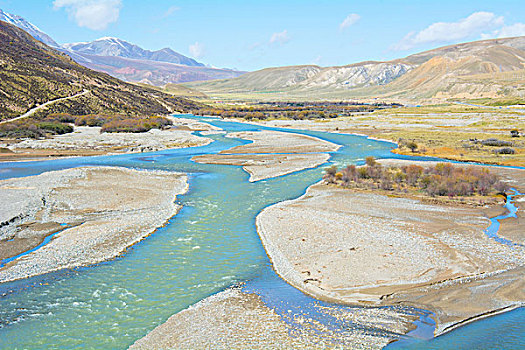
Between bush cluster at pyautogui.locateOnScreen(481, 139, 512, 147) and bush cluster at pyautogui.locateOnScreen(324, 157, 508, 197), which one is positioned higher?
bush cluster at pyautogui.locateOnScreen(481, 139, 512, 147)

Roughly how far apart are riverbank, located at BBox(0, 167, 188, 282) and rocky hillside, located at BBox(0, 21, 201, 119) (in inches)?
2028

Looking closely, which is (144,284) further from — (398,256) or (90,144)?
(90,144)

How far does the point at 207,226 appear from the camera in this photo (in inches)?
900

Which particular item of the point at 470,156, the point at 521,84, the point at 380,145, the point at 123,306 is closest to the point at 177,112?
the point at 380,145

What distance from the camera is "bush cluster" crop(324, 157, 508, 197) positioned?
1155 inches

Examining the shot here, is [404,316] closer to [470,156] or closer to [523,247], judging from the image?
[523,247]

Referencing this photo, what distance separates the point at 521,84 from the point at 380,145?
12134 cm

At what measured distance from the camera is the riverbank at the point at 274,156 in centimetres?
4069

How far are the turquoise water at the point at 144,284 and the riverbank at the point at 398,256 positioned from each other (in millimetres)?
1300

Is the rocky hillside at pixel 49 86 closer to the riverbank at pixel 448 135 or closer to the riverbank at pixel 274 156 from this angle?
the riverbank at pixel 448 135

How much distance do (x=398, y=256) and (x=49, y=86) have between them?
307ft

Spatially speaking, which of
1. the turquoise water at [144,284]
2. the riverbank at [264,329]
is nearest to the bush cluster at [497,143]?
the turquoise water at [144,284]

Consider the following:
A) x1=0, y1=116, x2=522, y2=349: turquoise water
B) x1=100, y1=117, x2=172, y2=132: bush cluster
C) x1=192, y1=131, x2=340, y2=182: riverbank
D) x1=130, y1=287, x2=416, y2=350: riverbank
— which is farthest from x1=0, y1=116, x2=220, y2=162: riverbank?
x1=130, y1=287, x2=416, y2=350: riverbank

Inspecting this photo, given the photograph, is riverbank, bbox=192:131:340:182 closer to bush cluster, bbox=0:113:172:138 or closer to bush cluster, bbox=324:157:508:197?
bush cluster, bbox=324:157:508:197
